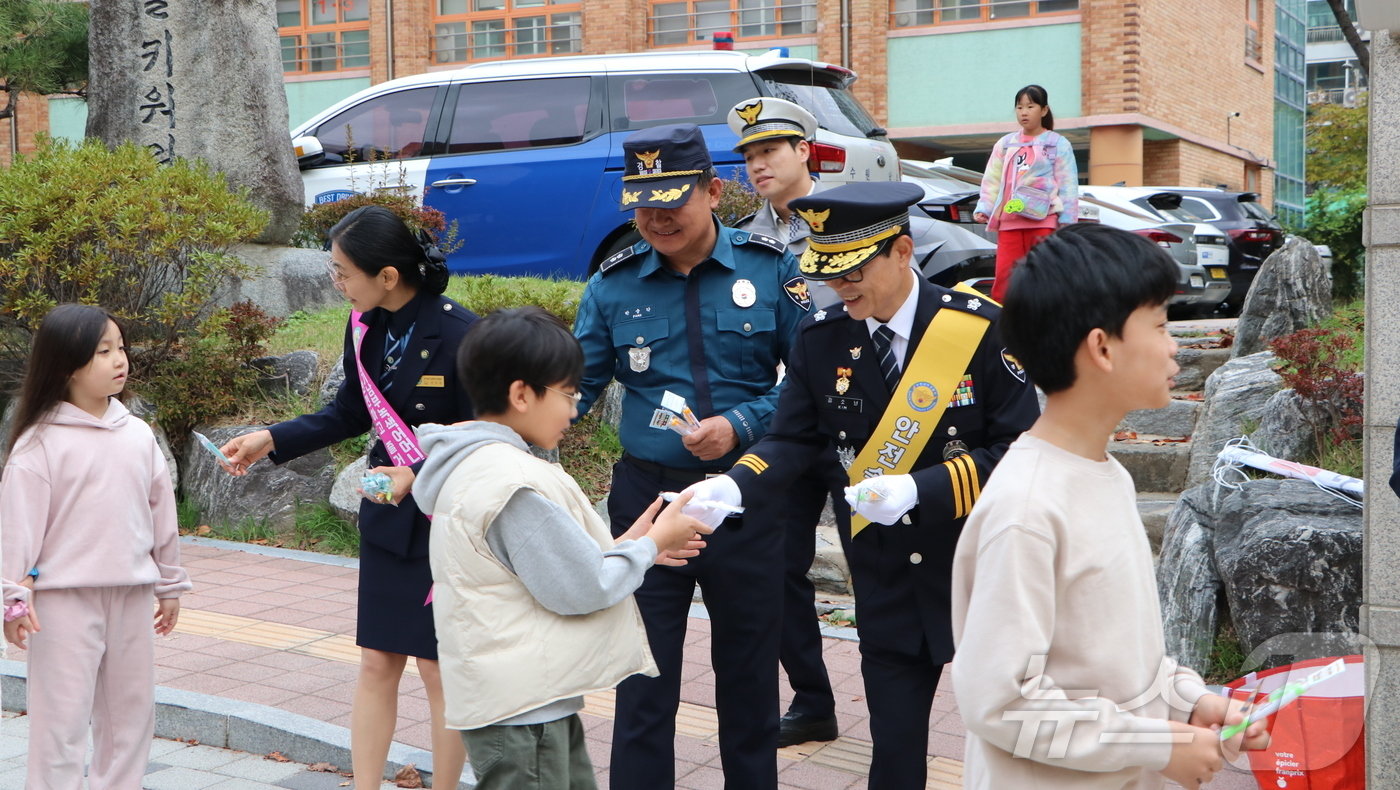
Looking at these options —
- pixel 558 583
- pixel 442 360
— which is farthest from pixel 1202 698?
pixel 442 360

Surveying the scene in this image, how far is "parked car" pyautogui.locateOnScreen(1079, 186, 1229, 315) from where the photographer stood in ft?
43.2

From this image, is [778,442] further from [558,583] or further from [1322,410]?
[1322,410]

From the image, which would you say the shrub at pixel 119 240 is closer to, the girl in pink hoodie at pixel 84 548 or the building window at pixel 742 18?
the girl in pink hoodie at pixel 84 548

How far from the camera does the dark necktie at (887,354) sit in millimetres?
3316

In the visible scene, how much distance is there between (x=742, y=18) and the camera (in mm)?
23672

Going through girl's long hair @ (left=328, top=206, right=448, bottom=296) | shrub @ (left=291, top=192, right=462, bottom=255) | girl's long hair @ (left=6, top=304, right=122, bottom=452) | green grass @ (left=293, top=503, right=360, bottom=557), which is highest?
shrub @ (left=291, top=192, right=462, bottom=255)

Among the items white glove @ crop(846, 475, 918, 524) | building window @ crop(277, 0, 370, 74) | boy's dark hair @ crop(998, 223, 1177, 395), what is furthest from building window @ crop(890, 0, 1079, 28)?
boy's dark hair @ crop(998, 223, 1177, 395)

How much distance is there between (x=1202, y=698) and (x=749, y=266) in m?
2.24

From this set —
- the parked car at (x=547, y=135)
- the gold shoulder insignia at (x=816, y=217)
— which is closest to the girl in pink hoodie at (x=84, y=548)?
the gold shoulder insignia at (x=816, y=217)

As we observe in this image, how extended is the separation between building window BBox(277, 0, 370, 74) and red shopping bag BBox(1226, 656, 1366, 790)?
24.2m

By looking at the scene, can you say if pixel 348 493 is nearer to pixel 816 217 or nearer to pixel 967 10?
pixel 816 217

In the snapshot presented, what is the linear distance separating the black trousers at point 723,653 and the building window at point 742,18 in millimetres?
20673

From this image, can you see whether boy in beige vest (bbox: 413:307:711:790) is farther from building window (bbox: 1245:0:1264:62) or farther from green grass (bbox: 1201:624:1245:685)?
building window (bbox: 1245:0:1264:62)

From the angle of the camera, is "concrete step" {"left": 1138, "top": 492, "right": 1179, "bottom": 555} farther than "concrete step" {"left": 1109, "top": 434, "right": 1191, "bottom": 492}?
No
